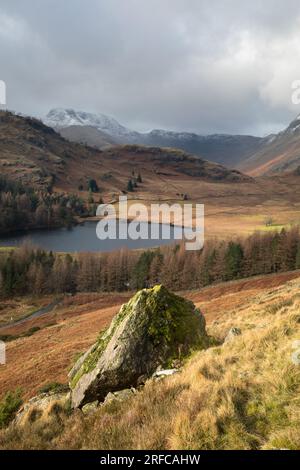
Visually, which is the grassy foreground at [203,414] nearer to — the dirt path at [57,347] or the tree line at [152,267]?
the dirt path at [57,347]

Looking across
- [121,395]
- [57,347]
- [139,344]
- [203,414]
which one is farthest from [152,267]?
[203,414]

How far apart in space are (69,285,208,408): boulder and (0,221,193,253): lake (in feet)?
345

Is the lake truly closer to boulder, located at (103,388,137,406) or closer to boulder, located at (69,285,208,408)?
boulder, located at (69,285,208,408)

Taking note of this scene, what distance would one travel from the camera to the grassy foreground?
20.9ft

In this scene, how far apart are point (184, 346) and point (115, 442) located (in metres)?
5.35

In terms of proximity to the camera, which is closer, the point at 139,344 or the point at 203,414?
the point at 203,414

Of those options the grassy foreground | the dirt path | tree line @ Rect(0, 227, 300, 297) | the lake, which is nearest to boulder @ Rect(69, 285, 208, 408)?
the grassy foreground

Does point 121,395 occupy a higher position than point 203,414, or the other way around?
point 203,414

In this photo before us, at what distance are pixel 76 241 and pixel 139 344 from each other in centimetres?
13672

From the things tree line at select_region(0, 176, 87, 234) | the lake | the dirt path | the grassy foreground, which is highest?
tree line at select_region(0, 176, 87, 234)

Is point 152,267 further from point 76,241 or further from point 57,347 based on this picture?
point 76,241

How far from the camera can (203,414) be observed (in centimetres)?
685

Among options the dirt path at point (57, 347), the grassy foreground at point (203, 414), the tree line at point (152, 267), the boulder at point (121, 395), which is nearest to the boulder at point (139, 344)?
the boulder at point (121, 395)
